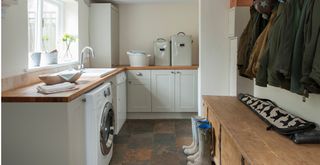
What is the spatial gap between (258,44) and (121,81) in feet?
8.27

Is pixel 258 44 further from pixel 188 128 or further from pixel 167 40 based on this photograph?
pixel 167 40

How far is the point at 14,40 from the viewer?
2.52 metres

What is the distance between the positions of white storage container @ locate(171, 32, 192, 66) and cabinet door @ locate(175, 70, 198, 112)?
21cm

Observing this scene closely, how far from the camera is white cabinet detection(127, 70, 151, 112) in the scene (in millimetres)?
5031

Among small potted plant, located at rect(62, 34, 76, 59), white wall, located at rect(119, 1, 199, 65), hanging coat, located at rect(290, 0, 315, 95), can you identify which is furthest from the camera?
white wall, located at rect(119, 1, 199, 65)

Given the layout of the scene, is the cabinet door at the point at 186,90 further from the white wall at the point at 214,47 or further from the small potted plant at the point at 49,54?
the small potted plant at the point at 49,54

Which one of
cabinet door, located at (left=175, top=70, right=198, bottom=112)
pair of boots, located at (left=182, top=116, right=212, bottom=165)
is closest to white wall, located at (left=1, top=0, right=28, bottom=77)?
pair of boots, located at (left=182, top=116, right=212, bottom=165)

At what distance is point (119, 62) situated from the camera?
5.73 metres

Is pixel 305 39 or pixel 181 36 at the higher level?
pixel 181 36

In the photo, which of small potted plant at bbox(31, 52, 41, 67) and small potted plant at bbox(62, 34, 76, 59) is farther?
small potted plant at bbox(62, 34, 76, 59)

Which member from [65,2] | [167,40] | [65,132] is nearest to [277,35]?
[65,132]

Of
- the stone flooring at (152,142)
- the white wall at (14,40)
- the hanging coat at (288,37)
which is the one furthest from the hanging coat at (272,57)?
the white wall at (14,40)

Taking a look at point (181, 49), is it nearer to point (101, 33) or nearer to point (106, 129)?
point (101, 33)

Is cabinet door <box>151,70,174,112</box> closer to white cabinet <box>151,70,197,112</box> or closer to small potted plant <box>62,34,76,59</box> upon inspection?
white cabinet <box>151,70,197,112</box>
